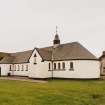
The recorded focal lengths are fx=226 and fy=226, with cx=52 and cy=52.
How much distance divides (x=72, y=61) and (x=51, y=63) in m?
5.93

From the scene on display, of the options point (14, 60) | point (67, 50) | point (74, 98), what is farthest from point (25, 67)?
point (74, 98)

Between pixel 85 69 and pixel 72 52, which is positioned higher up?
pixel 72 52

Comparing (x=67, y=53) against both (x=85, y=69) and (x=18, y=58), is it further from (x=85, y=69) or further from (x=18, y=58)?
(x=18, y=58)

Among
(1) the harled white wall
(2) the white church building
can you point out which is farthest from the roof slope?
(1) the harled white wall

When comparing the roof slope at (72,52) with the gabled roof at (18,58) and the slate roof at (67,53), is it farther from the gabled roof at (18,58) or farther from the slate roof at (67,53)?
the gabled roof at (18,58)

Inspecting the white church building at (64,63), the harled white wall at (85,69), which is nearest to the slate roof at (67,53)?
the white church building at (64,63)

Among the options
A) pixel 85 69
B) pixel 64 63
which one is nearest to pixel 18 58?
pixel 64 63

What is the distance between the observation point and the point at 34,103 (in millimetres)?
16953

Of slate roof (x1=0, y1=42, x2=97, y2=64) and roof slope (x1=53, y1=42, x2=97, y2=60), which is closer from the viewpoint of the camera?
roof slope (x1=53, y1=42, x2=97, y2=60)

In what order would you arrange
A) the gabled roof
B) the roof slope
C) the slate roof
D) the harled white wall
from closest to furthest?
the harled white wall < the roof slope < the slate roof < the gabled roof

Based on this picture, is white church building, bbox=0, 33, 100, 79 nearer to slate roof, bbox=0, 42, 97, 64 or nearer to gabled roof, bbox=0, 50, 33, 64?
slate roof, bbox=0, 42, 97, 64

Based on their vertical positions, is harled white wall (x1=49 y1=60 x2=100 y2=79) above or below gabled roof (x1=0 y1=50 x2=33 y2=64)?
below

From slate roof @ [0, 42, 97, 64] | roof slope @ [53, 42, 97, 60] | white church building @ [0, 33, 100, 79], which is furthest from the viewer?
slate roof @ [0, 42, 97, 64]

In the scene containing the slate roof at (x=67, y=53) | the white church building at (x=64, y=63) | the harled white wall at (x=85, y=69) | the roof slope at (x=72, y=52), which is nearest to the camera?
the harled white wall at (x=85, y=69)
